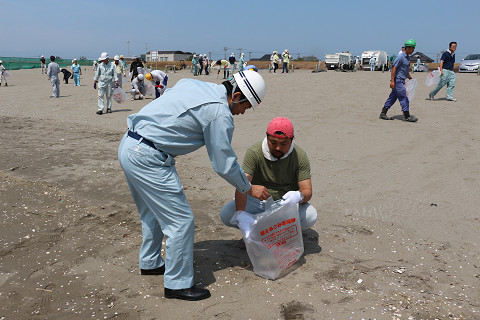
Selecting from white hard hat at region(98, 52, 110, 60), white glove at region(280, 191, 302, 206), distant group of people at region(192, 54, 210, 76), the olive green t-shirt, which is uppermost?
distant group of people at region(192, 54, 210, 76)

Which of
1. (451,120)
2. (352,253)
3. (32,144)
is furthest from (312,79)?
(352,253)

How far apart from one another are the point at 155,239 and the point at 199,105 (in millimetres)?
1188

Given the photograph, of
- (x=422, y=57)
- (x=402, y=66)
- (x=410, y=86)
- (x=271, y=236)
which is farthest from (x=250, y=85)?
(x=422, y=57)

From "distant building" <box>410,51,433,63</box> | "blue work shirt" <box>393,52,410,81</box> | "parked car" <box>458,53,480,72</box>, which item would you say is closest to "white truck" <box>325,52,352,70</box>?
"distant building" <box>410,51,433,63</box>

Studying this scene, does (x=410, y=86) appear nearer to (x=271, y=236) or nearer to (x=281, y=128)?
(x=281, y=128)

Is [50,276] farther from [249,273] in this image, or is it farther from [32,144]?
[32,144]

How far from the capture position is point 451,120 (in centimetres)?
948

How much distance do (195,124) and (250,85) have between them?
0.46 meters

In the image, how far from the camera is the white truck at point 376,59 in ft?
93.5

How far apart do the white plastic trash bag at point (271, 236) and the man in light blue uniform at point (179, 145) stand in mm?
425

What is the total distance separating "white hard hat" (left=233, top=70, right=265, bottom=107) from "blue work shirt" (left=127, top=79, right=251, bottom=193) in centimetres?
13

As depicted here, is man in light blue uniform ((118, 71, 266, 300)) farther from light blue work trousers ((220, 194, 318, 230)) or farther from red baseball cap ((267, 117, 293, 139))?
light blue work trousers ((220, 194, 318, 230))

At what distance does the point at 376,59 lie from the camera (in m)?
28.4

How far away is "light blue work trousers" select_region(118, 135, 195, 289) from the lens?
277cm
